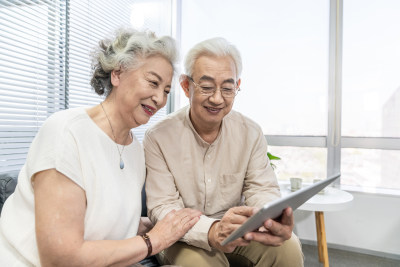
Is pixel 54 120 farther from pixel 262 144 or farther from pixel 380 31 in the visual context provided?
pixel 380 31

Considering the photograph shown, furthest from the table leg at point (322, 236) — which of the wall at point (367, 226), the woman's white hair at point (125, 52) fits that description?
the woman's white hair at point (125, 52)

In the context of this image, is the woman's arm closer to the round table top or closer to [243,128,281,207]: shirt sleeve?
[243,128,281,207]: shirt sleeve

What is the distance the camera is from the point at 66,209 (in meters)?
0.80

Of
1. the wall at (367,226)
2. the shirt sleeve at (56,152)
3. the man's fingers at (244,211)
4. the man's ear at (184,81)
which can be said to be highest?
the man's ear at (184,81)

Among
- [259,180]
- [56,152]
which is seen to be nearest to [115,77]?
[56,152]

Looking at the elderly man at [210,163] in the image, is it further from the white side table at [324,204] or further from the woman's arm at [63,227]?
the white side table at [324,204]

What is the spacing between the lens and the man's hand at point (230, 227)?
40.5 inches

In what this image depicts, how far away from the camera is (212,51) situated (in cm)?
133

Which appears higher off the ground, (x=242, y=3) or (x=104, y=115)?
(x=242, y=3)

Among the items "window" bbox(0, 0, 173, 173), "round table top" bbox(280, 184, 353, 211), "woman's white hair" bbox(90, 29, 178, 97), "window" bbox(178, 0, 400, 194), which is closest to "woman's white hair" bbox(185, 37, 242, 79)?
"woman's white hair" bbox(90, 29, 178, 97)

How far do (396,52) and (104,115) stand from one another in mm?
2856

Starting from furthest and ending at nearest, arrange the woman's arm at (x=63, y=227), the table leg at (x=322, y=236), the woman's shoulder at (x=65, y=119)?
1. the table leg at (x=322, y=236)
2. the woman's shoulder at (x=65, y=119)
3. the woman's arm at (x=63, y=227)

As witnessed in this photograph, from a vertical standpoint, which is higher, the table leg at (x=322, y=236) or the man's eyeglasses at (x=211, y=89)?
the man's eyeglasses at (x=211, y=89)

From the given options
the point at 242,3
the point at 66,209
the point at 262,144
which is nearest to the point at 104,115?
the point at 66,209
